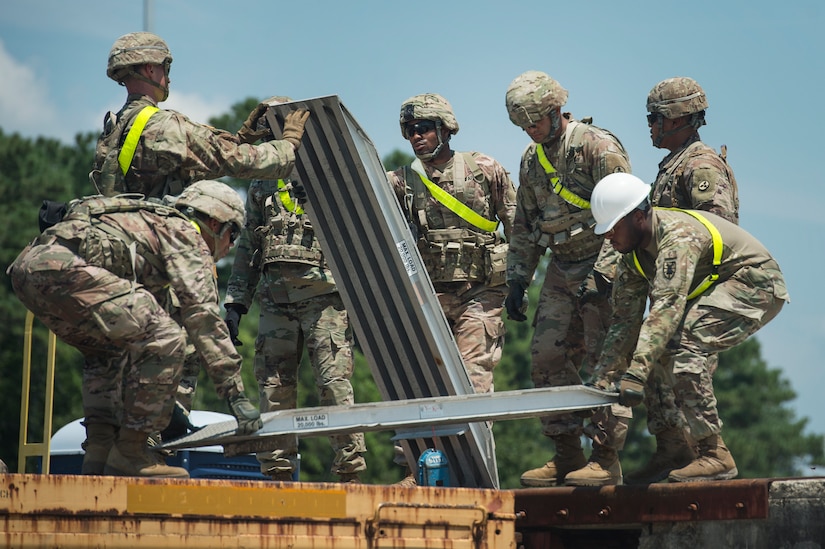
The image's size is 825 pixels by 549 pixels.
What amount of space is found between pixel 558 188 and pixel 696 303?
5.90 feet

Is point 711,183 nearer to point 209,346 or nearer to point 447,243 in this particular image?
point 447,243

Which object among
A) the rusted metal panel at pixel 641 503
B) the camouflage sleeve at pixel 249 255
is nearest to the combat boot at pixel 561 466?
the rusted metal panel at pixel 641 503

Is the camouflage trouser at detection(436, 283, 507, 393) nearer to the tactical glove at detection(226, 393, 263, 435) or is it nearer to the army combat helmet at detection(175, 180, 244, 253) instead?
the army combat helmet at detection(175, 180, 244, 253)

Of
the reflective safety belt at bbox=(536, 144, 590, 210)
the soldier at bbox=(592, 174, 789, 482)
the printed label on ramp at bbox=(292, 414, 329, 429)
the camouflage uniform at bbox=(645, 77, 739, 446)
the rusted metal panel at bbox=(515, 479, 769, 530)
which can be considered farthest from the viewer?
the reflective safety belt at bbox=(536, 144, 590, 210)

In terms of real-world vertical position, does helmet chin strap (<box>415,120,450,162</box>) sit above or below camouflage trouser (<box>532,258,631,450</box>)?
above

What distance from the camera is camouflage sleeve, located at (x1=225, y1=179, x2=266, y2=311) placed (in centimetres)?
1020

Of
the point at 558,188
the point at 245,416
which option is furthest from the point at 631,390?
the point at 558,188

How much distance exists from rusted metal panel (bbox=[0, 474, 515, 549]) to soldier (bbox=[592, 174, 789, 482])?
131 centimetres

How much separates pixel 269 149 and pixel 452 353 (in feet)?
5.47

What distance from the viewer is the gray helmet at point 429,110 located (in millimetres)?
9742

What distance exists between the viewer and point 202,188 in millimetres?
7387

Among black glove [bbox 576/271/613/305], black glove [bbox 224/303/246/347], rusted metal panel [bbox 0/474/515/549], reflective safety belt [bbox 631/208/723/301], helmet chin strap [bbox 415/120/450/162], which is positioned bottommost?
rusted metal panel [bbox 0/474/515/549]

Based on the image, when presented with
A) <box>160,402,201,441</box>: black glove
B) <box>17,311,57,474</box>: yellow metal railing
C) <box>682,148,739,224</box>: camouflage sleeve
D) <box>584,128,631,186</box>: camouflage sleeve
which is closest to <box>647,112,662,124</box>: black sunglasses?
<box>584,128,631,186</box>: camouflage sleeve

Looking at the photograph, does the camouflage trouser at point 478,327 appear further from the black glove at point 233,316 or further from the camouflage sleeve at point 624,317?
the camouflage sleeve at point 624,317
